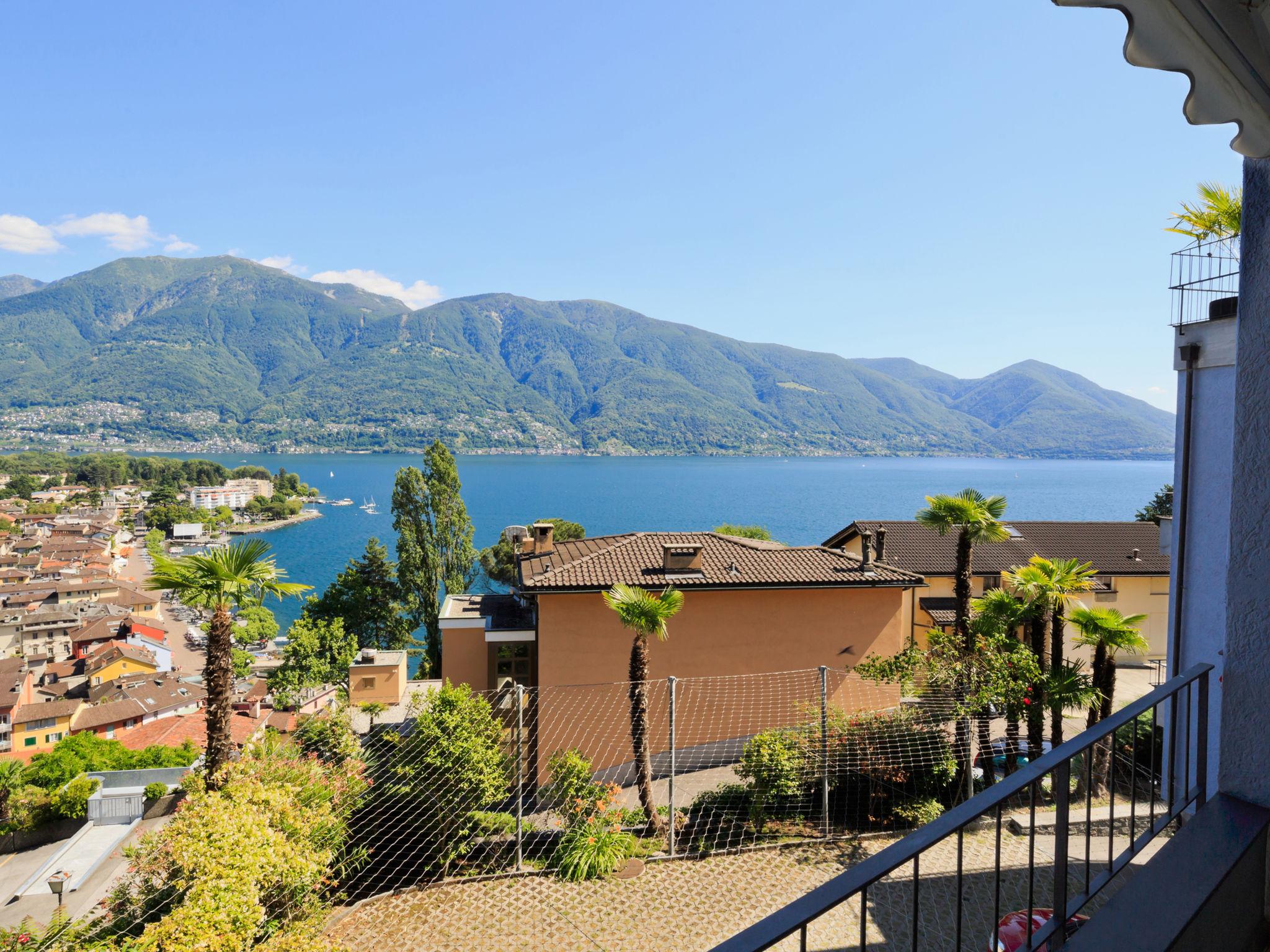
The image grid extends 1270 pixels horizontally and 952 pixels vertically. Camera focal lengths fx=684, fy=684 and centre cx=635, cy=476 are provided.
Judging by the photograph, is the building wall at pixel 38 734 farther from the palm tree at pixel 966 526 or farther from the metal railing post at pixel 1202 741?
the metal railing post at pixel 1202 741

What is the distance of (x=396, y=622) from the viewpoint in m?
25.5

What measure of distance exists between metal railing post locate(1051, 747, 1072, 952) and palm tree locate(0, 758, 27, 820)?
76.6 feet

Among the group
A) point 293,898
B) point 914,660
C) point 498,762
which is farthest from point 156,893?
point 914,660

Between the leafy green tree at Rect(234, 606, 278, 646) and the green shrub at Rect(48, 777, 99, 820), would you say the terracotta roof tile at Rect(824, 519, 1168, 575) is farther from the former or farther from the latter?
the leafy green tree at Rect(234, 606, 278, 646)

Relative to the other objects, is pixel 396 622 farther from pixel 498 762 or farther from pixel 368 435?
pixel 368 435

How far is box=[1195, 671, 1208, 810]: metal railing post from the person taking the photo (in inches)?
65.6

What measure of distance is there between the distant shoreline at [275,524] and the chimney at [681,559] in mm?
80916

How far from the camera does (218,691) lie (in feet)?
17.6

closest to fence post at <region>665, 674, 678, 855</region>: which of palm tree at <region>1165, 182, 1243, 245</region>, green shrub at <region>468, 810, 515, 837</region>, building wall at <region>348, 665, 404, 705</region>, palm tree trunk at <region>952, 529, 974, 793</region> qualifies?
green shrub at <region>468, 810, 515, 837</region>

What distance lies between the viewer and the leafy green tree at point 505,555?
33.8 metres

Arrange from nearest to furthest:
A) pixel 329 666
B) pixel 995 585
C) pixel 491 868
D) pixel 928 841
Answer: pixel 928 841 → pixel 491 868 → pixel 995 585 → pixel 329 666

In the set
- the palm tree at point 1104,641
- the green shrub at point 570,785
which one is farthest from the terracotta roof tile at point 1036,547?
the green shrub at point 570,785

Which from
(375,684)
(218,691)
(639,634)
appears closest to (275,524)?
(375,684)

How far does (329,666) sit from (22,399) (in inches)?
8672
